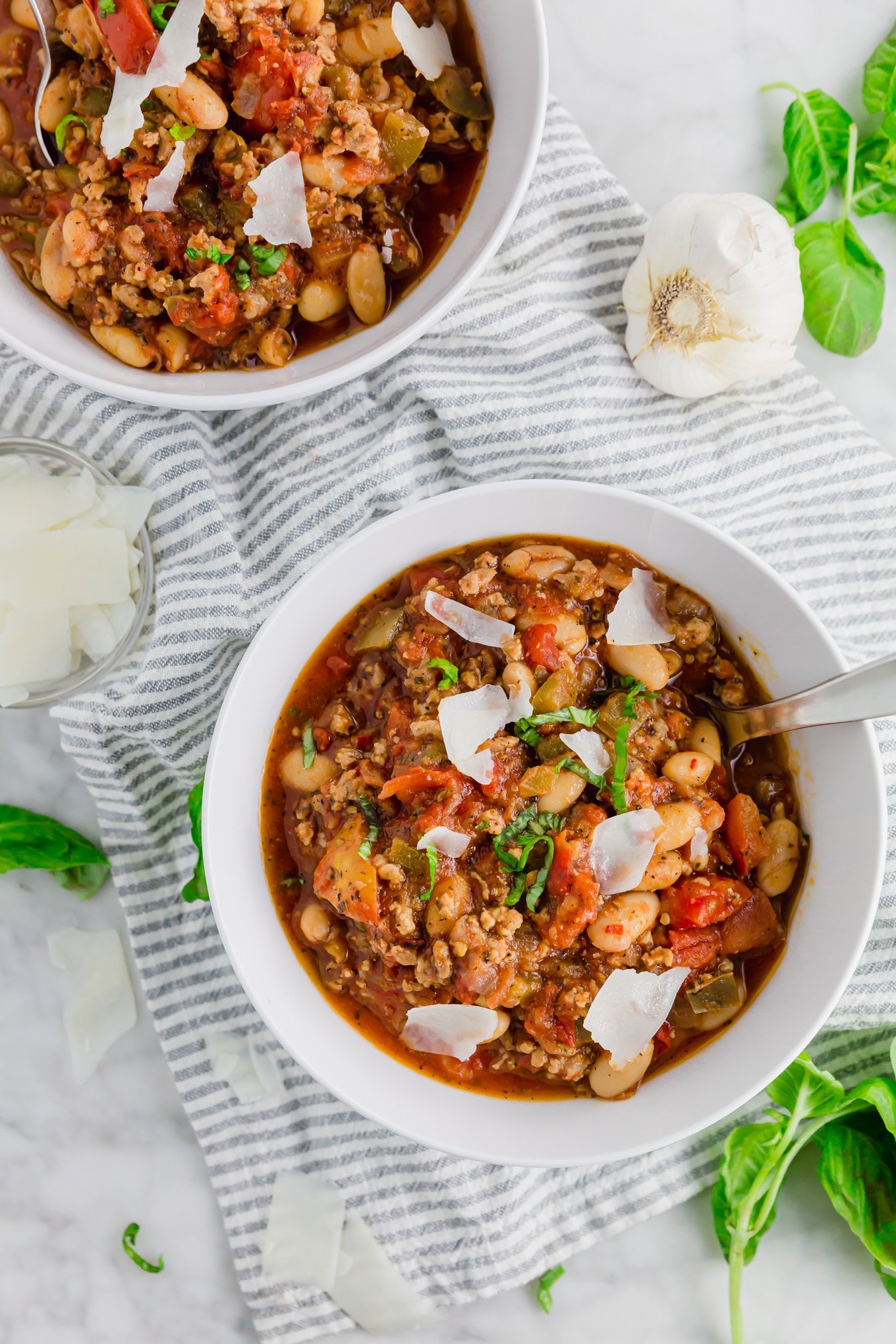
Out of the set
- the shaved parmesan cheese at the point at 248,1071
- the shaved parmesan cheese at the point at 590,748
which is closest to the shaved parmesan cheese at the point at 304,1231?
the shaved parmesan cheese at the point at 248,1071

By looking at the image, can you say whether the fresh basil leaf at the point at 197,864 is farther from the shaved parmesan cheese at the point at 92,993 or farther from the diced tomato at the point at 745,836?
the diced tomato at the point at 745,836

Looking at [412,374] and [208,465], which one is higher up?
[412,374]

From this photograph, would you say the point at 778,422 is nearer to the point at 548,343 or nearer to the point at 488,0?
the point at 548,343

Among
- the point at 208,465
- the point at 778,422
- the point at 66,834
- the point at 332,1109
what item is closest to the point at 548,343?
the point at 778,422

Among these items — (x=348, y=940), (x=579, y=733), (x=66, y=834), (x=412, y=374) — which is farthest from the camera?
(x=66, y=834)

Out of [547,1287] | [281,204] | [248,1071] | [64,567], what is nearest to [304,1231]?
[248,1071]

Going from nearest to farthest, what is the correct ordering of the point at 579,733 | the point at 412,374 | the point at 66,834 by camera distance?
1. the point at 579,733
2. the point at 412,374
3. the point at 66,834

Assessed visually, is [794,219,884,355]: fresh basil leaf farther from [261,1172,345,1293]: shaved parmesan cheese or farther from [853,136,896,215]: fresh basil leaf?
[261,1172,345,1293]: shaved parmesan cheese
